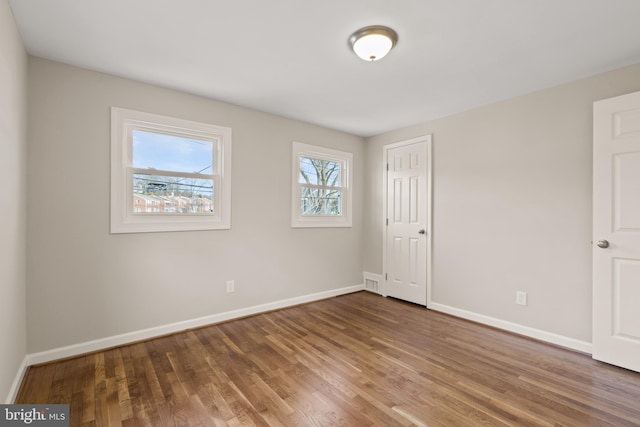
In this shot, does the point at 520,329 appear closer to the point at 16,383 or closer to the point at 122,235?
the point at 122,235

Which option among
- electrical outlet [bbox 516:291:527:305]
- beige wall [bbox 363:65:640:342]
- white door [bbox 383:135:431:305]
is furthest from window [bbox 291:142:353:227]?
electrical outlet [bbox 516:291:527:305]

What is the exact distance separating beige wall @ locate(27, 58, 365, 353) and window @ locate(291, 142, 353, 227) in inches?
7.0

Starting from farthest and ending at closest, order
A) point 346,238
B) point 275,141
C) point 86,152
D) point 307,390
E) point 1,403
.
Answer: point 346,238 < point 275,141 < point 86,152 < point 307,390 < point 1,403

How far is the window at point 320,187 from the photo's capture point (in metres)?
3.90

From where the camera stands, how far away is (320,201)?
167 inches

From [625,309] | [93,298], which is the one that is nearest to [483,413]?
[625,309]

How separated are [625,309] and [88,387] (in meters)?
4.00

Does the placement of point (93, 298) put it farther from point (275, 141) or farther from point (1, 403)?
point (275, 141)

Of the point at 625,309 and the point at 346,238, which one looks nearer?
the point at 625,309

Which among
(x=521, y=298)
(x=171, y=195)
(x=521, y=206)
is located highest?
(x=171, y=195)

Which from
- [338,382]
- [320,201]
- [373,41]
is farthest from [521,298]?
[373,41]

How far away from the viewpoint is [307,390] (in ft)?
6.55

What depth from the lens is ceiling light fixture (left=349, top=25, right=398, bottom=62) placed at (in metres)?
1.95

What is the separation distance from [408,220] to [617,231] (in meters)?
2.04
